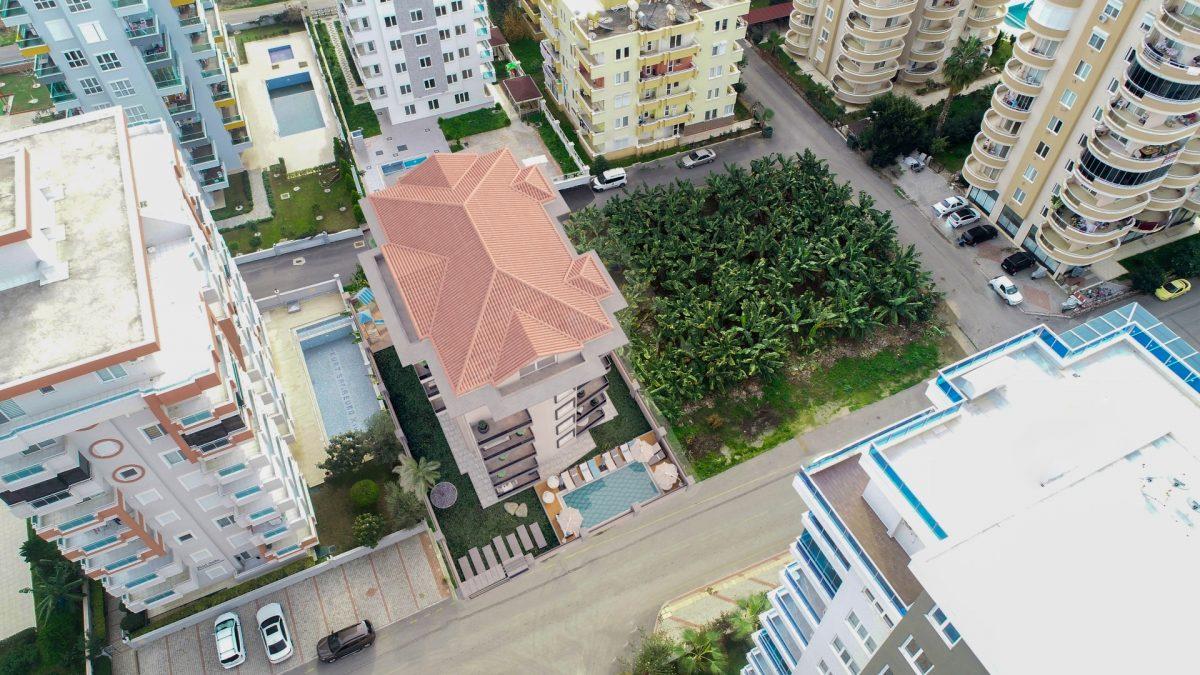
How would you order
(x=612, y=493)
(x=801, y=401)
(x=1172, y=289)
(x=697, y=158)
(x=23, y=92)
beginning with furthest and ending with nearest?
(x=23, y=92)
(x=697, y=158)
(x=1172, y=289)
(x=801, y=401)
(x=612, y=493)

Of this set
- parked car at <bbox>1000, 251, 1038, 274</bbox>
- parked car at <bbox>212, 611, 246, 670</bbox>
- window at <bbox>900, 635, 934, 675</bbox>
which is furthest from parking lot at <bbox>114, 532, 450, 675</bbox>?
parked car at <bbox>1000, 251, 1038, 274</bbox>

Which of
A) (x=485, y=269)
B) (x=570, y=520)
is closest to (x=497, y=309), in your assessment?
(x=485, y=269)

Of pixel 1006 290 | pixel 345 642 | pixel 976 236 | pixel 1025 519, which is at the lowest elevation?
pixel 1025 519

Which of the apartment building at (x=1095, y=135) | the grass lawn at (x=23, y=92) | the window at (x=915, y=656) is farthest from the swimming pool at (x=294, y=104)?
the window at (x=915, y=656)

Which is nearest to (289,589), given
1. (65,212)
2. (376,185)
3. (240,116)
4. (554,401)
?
(554,401)

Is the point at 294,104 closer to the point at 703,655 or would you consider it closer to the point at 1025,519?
the point at 703,655

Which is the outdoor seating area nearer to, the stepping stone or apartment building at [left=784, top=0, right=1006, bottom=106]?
the stepping stone

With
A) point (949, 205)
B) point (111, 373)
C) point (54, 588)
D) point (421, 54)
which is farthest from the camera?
point (421, 54)
